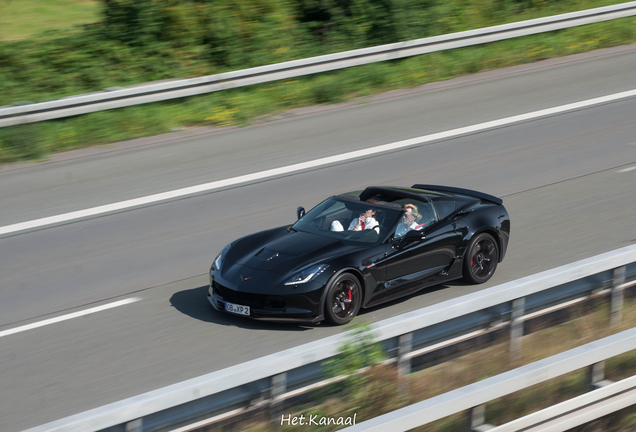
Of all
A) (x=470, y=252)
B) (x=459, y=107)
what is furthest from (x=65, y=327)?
(x=459, y=107)

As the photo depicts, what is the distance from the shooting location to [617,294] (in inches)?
263

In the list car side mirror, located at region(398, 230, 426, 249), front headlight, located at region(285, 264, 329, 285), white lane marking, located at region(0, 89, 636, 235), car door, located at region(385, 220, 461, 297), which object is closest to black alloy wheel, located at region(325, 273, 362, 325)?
front headlight, located at region(285, 264, 329, 285)

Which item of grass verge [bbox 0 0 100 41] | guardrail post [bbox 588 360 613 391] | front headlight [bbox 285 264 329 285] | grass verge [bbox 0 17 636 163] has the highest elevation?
grass verge [bbox 0 0 100 41]

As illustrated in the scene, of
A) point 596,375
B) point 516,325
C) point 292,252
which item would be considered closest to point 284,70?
point 292,252

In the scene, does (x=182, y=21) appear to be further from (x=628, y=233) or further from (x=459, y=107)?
(x=628, y=233)

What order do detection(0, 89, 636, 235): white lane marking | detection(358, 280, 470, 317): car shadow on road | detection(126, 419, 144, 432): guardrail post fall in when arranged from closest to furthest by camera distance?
detection(126, 419, 144, 432): guardrail post, detection(358, 280, 470, 317): car shadow on road, detection(0, 89, 636, 235): white lane marking

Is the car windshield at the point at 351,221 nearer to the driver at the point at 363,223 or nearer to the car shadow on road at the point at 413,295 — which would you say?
the driver at the point at 363,223

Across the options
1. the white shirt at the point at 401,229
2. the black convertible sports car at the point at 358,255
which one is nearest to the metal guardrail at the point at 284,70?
the black convertible sports car at the point at 358,255

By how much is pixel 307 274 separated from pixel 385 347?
2472 mm

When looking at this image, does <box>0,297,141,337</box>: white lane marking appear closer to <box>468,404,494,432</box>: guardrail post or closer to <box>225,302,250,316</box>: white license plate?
<box>225,302,250,316</box>: white license plate

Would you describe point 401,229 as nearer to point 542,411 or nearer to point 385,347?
point 385,347

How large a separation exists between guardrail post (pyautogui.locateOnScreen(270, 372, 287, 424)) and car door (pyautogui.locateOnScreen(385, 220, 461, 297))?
351 centimetres

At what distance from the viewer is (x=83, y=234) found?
10.9 meters

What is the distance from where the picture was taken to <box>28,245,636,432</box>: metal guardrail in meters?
4.19
